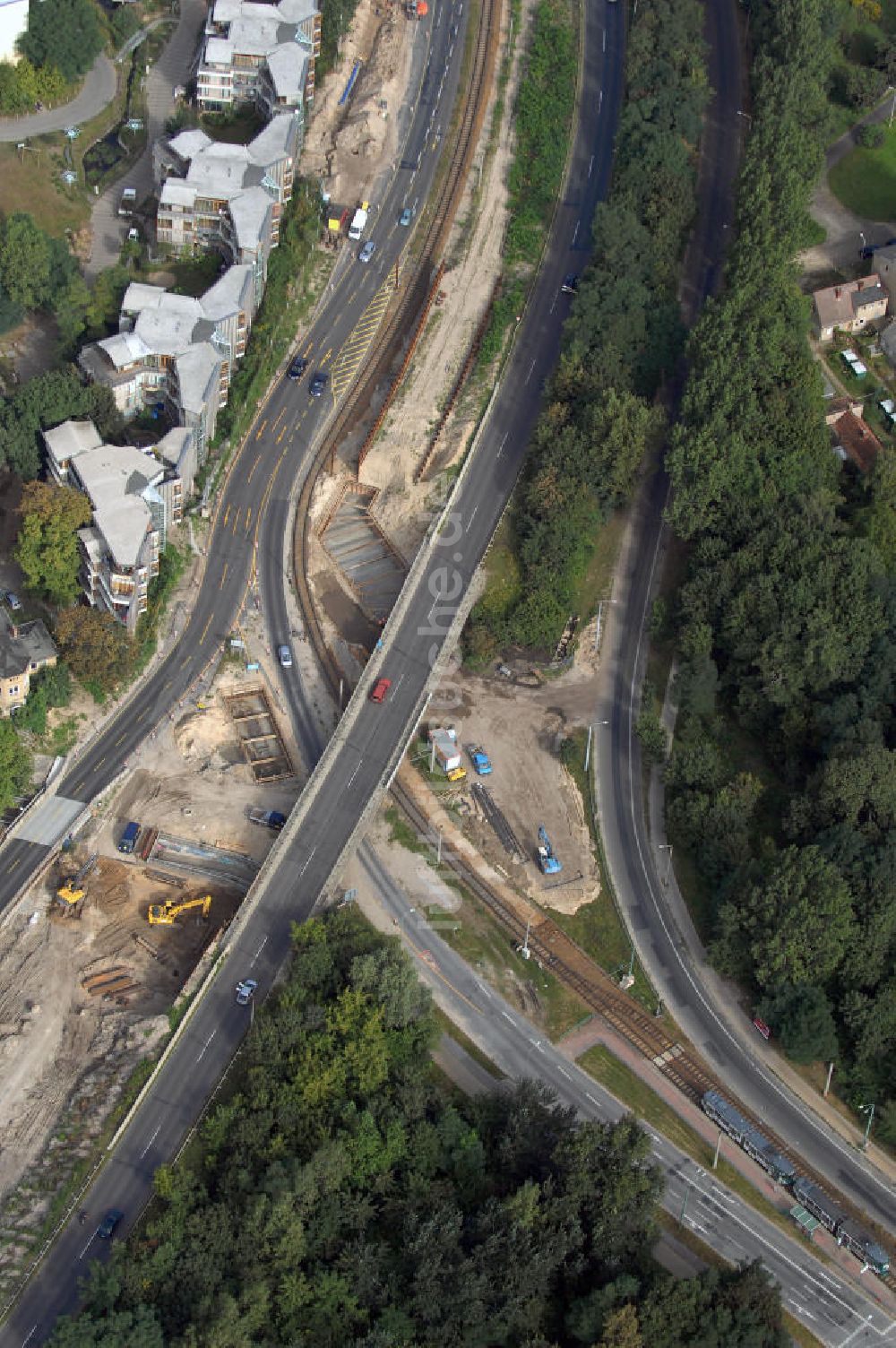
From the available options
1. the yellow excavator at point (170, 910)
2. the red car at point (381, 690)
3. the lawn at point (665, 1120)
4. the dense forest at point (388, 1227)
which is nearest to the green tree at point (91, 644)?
the red car at point (381, 690)

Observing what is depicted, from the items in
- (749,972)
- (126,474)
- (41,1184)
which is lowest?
(41,1184)

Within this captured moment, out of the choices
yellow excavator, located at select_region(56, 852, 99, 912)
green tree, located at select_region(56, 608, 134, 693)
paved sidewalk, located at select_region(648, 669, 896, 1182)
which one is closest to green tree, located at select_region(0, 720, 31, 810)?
green tree, located at select_region(56, 608, 134, 693)

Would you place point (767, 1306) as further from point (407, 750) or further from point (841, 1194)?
point (407, 750)

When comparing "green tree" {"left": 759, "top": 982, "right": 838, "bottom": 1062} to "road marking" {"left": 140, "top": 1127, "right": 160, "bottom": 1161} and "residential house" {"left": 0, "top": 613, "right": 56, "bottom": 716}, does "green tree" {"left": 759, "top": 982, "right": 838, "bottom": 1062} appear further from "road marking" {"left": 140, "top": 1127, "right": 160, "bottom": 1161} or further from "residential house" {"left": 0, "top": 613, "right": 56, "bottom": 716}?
"residential house" {"left": 0, "top": 613, "right": 56, "bottom": 716}

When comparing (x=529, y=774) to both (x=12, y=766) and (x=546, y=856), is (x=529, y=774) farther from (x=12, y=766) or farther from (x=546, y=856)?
(x=12, y=766)

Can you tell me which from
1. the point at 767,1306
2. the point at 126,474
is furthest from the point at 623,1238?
the point at 126,474

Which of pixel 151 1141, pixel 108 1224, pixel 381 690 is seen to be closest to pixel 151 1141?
pixel 151 1141
